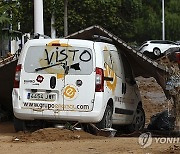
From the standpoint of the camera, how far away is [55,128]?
1038 cm

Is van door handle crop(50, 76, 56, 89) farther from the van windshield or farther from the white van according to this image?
the van windshield

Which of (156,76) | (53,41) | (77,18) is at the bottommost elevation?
(156,76)

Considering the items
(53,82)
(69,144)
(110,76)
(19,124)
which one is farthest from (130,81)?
(69,144)

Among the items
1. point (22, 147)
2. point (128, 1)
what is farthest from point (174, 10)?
point (22, 147)

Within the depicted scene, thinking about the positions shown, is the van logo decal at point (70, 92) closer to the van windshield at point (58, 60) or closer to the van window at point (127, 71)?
the van windshield at point (58, 60)

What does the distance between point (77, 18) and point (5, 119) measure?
109 ft

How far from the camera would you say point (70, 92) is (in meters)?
10.1

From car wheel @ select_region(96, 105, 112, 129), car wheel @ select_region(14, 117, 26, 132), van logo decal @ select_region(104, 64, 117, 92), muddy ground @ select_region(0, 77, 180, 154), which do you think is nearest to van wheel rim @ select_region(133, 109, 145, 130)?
car wheel @ select_region(96, 105, 112, 129)

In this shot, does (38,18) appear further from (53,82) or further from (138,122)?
(53,82)

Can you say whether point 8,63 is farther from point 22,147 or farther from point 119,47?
point 22,147

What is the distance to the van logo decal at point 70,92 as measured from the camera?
1009 cm

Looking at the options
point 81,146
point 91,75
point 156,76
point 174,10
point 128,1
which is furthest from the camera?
point 174,10

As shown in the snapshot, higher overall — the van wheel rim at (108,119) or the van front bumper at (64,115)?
the van front bumper at (64,115)

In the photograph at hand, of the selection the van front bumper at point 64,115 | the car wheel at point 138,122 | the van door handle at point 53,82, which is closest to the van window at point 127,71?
the car wheel at point 138,122
